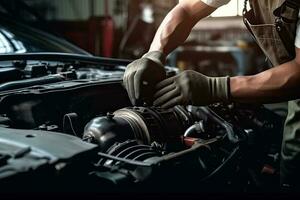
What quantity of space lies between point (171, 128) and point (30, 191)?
0.73m

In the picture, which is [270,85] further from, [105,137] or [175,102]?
[105,137]

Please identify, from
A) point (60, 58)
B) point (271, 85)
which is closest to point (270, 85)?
point (271, 85)

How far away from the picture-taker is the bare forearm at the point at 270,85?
1345 mm

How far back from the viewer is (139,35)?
636 centimetres

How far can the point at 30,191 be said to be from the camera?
3.22ft

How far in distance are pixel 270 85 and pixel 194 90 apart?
25 centimetres

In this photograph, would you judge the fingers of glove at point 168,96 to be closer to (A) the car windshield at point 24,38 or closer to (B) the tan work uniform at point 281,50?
(B) the tan work uniform at point 281,50

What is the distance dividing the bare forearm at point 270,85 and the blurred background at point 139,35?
4311 millimetres

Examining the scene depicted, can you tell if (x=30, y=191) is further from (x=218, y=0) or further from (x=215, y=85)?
(x=218, y=0)

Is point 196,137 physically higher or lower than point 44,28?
lower

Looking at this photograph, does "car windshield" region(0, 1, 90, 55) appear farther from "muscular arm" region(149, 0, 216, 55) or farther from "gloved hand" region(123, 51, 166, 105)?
"gloved hand" region(123, 51, 166, 105)

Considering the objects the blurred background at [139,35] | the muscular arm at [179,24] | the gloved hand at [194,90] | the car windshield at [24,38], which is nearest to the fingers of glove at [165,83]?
the gloved hand at [194,90]

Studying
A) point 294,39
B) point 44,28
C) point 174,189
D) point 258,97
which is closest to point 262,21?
point 294,39

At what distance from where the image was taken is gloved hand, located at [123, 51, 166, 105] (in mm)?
1415
